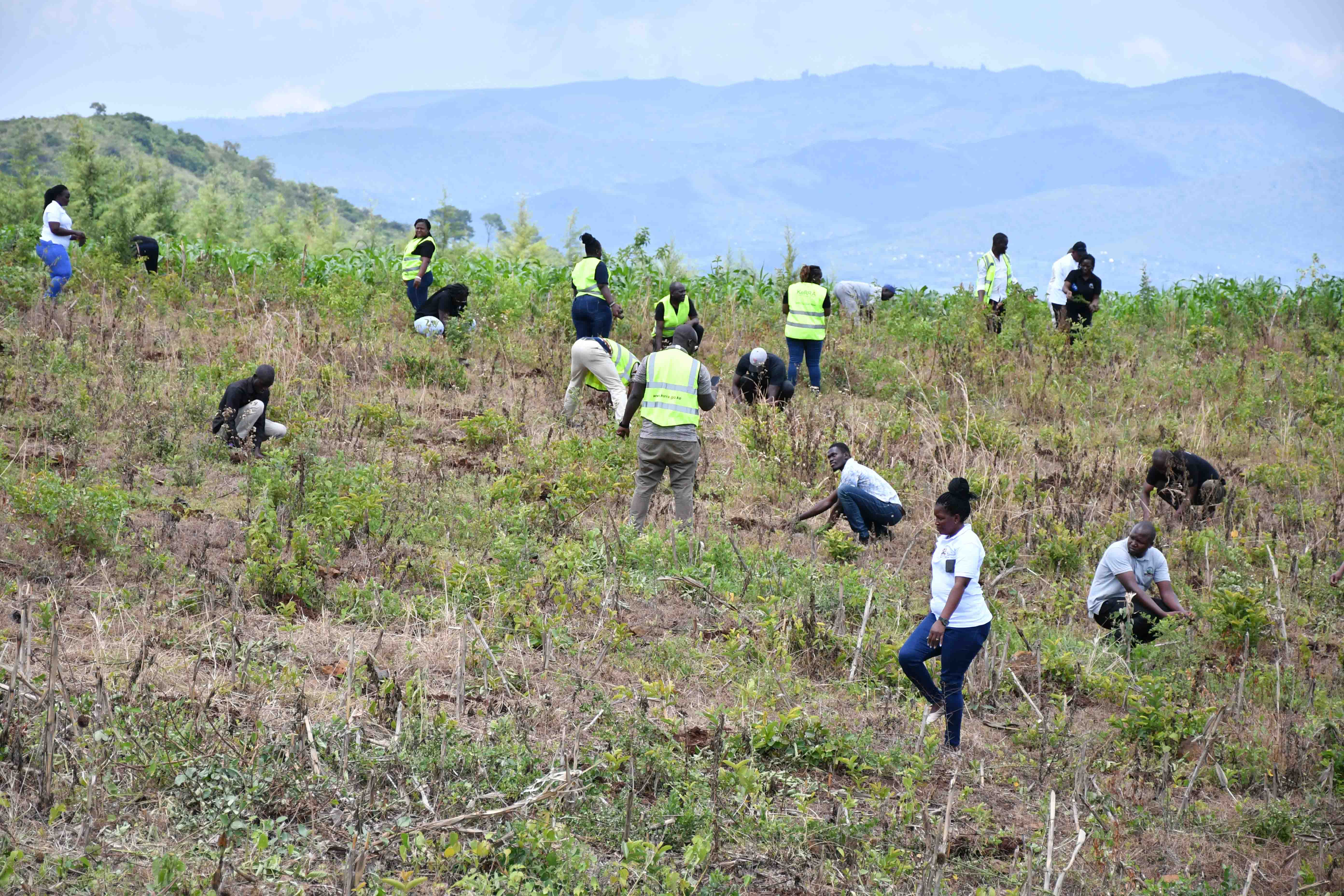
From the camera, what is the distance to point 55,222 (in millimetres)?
12156

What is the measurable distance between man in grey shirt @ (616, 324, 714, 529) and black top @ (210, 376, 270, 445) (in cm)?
308

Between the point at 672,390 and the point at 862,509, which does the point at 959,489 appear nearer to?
the point at 672,390

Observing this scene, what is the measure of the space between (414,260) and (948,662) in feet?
31.3

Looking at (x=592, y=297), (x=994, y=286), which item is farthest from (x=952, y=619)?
(x=994, y=286)

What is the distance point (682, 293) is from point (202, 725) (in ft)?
25.6

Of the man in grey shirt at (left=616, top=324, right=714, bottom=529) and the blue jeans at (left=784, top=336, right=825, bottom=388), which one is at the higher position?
the blue jeans at (left=784, top=336, right=825, bottom=388)

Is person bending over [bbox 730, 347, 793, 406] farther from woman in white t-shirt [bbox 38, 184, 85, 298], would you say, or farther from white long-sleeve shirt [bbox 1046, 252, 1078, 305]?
woman in white t-shirt [bbox 38, 184, 85, 298]

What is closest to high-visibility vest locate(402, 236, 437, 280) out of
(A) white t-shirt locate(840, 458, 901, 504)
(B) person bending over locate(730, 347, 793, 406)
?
(B) person bending over locate(730, 347, 793, 406)

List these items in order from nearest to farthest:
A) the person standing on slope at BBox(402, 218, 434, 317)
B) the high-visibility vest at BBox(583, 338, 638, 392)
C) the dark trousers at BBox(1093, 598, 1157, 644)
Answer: the dark trousers at BBox(1093, 598, 1157, 644) → the high-visibility vest at BBox(583, 338, 638, 392) → the person standing on slope at BBox(402, 218, 434, 317)

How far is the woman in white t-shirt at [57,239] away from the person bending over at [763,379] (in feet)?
23.2

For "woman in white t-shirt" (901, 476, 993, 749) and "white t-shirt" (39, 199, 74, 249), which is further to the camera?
"white t-shirt" (39, 199, 74, 249)

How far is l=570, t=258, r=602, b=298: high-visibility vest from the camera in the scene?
11859 mm

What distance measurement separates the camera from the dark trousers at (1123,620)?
755cm

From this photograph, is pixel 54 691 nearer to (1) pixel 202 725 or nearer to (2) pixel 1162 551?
(1) pixel 202 725
